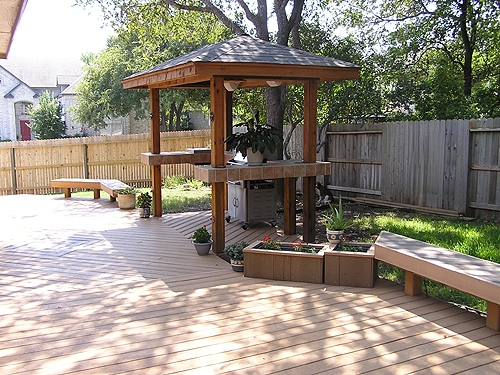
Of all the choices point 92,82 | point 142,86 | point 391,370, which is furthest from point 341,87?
point 92,82

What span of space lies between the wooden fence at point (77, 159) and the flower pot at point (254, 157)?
306 inches

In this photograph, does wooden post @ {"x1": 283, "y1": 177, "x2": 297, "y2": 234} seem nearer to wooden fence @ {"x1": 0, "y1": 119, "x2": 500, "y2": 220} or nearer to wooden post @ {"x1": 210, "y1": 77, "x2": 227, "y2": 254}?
wooden post @ {"x1": 210, "y1": 77, "x2": 227, "y2": 254}

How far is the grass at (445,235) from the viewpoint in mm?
4574

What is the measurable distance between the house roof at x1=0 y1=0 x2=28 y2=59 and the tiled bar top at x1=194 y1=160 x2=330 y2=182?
240 centimetres

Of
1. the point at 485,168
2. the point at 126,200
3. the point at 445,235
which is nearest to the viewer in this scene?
the point at 445,235

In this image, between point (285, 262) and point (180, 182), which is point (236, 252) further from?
point (180, 182)

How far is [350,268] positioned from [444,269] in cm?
106

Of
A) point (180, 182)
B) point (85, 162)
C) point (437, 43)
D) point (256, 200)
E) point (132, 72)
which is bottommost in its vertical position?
point (180, 182)

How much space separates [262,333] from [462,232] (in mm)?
4298

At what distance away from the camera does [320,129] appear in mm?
10234

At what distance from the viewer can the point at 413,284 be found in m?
4.34

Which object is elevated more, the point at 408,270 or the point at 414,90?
the point at 414,90

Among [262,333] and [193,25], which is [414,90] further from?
[262,333]

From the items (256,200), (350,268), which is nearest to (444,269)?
(350,268)
